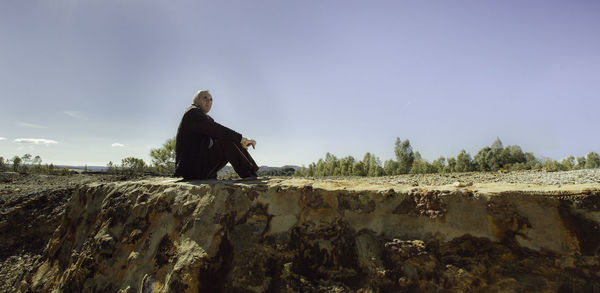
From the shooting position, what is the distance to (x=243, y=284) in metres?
2.41

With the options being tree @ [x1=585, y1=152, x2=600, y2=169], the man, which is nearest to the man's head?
the man

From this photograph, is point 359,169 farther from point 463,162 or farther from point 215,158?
point 215,158

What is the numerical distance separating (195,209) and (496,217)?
2.87m

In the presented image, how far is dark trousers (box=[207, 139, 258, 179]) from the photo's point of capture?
370 centimetres

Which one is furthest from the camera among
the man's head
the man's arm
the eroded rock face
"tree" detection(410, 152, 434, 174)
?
"tree" detection(410, 152, 434, 174)

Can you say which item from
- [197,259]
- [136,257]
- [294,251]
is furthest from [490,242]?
[136,257]

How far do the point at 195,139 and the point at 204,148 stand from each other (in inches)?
7.8

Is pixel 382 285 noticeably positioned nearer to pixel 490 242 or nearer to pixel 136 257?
pixel 490 242

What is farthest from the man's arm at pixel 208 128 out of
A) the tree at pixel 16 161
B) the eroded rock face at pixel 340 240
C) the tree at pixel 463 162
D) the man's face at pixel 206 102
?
the tree at pixel 16 161

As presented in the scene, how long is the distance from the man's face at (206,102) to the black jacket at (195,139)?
0.71 feet

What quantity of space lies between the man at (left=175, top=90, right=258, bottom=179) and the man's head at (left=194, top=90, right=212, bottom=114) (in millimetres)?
190

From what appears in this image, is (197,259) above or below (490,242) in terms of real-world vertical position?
below

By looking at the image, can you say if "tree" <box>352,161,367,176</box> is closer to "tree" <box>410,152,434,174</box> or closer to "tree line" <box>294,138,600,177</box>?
"tree line" <box>294,138,600,177</box>

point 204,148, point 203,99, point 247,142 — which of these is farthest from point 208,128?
point 203,99
